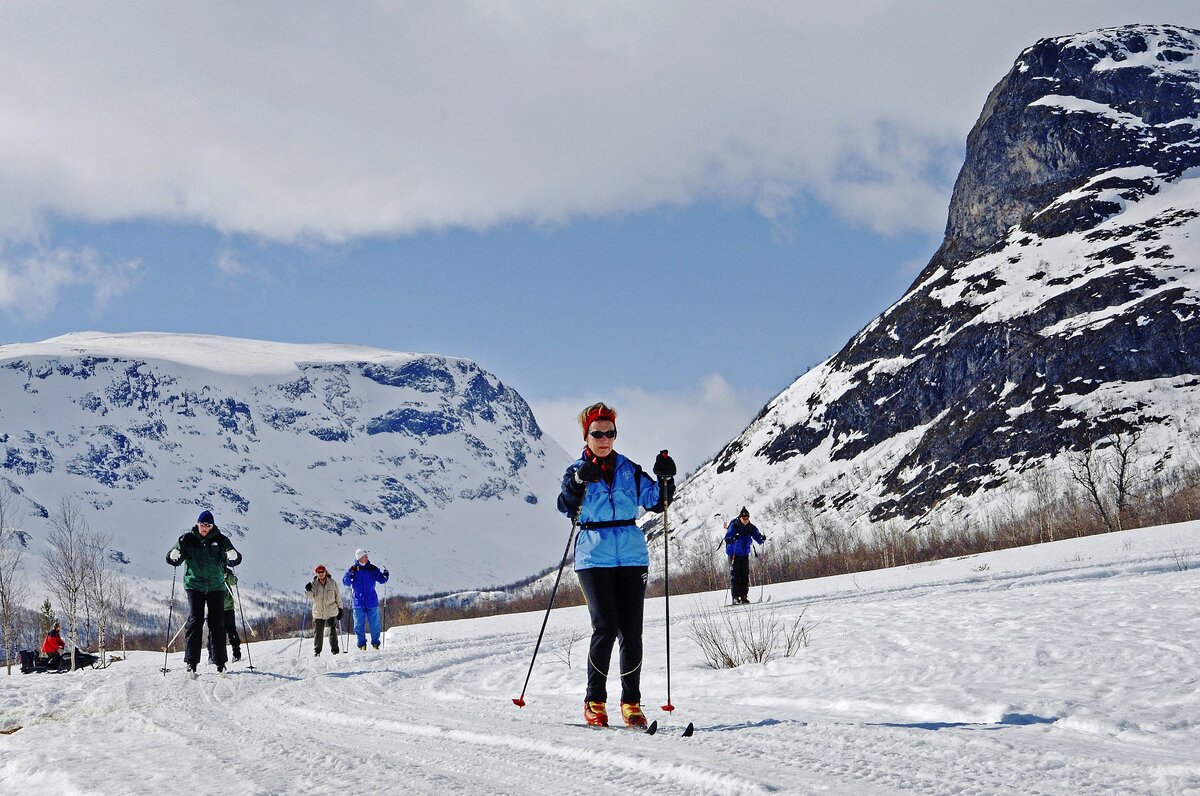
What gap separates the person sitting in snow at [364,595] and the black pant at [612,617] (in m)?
12.8

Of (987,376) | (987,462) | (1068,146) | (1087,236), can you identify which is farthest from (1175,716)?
(1068,146)

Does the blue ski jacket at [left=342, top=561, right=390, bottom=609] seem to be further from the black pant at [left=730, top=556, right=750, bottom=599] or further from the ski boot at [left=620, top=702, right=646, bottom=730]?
the ski boot at [left=620, top=702, right=646, bottom=730]

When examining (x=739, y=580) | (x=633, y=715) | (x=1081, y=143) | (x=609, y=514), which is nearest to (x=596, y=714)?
(x=633, y=715)

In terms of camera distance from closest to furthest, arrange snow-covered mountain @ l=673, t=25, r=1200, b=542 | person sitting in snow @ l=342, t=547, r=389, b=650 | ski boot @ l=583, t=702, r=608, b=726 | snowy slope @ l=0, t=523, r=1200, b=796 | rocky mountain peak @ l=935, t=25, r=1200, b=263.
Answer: snowy slope @ l=0, t=523, r=1200, b=796 → ski boot @ l=583, t=702, r=608, b=726 → person sitting in snow @ l=342, t=547, r=389, b=650 → snow-covered mountain @ l=673, t=25, r=1200, b=542 → rocky mountain peak @ l=935, t=25, r=1200, b=263

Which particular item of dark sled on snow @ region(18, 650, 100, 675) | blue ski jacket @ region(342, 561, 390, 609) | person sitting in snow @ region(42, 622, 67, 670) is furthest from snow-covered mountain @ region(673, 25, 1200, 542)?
person sitting in snow @ region(42, 622, 67, 670)

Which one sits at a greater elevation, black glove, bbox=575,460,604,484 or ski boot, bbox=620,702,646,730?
black glove, bbox=575,460,604,484

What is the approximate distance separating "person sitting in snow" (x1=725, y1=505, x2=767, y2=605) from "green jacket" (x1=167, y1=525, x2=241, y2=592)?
1108 centimetres

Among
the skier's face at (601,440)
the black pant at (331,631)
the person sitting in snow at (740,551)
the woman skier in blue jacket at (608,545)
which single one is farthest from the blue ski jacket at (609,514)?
the person sitting in snow at (740,551)

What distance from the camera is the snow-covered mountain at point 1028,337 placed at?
400ft

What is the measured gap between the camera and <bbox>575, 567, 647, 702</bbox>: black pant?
6.41 meters

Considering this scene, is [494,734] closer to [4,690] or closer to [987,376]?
[4,690]

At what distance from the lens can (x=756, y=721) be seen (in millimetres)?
6102

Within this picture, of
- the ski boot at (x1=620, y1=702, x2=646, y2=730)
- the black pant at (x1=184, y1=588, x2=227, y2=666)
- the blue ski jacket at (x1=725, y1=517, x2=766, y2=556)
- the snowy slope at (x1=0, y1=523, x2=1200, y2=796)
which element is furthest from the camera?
the blue ski jacket at (x1=725, y1=517, x2=766, y2=556)

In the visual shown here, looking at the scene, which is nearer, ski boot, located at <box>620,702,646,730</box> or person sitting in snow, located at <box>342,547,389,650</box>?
ski boot, located at <box>620,702,646,730</box>
